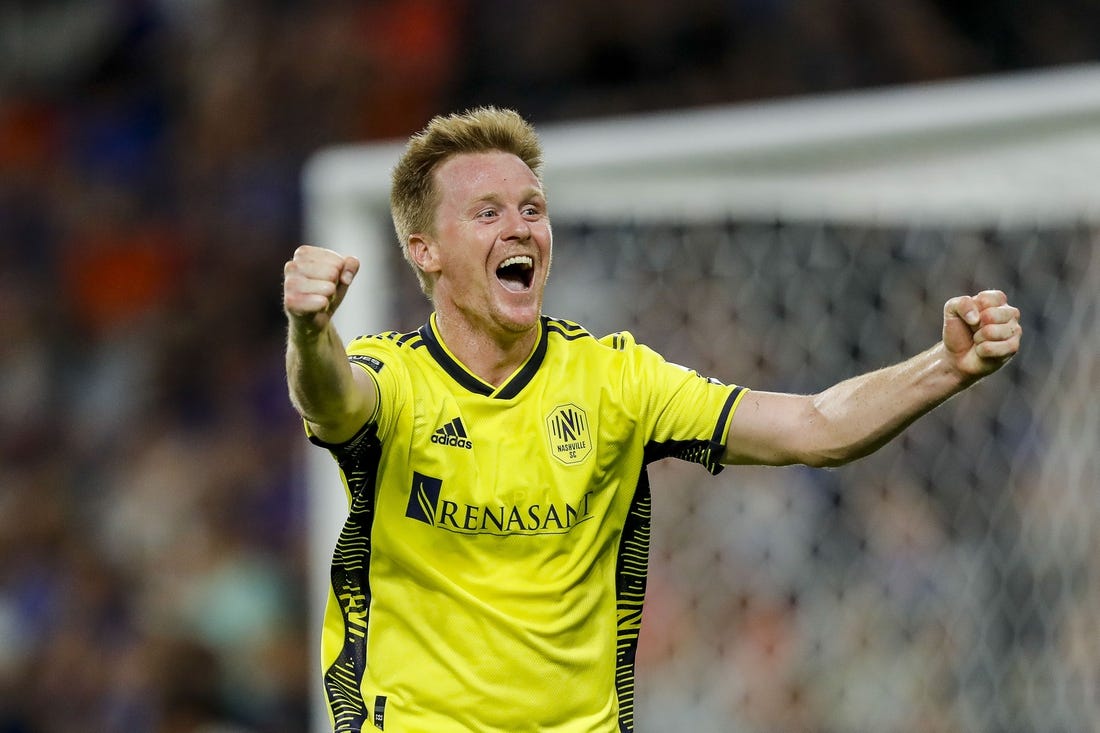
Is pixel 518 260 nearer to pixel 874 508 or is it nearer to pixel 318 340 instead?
pixel 318 340

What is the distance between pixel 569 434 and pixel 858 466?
280cm

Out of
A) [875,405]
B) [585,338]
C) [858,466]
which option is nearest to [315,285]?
[585,338]

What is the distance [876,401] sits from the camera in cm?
331

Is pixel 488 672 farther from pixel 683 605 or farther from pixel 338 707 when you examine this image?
pixel 683 605

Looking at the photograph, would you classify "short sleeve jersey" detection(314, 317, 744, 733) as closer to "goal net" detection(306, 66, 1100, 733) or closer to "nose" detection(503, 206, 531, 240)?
"nose" detection(503, 206, 531, 240)

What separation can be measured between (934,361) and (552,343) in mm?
860

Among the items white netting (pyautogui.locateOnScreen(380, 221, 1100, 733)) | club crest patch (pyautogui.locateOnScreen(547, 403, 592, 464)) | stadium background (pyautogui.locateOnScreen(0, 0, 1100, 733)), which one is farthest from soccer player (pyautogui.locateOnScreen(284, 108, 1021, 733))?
stadium background (pyautogui.locateOnScreen(0, 0, 1100, 733))

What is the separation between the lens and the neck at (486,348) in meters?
3.47

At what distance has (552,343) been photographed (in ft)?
11.7

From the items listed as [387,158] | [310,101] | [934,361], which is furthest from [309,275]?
[310,101]

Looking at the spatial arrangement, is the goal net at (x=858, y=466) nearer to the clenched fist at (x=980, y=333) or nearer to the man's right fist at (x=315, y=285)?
the clenched fist at (x=980, y=333)

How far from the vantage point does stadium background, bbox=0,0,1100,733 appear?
811 cm

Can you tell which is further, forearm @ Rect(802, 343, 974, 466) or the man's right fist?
forearm @ Rect(802, 343, 974, 466)

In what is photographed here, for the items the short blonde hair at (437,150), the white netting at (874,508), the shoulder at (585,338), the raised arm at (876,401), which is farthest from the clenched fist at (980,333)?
the white netting at (874,508)
